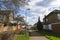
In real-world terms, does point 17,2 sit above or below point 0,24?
above

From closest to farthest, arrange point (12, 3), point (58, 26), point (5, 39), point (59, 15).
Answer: point (5, 39) → point (12, 3) → point (58, 26) → point (59, 15)

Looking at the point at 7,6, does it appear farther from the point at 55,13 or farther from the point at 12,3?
the point at 55,13

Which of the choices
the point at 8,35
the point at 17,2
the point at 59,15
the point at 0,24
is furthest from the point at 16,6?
the point at 59,15

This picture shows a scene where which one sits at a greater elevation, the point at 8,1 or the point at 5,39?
the point at 8,1

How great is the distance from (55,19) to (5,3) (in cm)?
5075

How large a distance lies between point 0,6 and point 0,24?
883cm

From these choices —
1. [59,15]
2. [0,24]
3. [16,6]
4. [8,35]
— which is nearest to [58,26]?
[59,15]

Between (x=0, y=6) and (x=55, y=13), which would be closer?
(x=0, y=6)

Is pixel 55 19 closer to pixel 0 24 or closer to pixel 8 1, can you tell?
pixel 0 24

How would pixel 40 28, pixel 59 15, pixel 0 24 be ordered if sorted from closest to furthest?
1. pixel 0 24
2. pixel 59 15
3. pixel 40 28

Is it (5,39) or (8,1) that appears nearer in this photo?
(5,39)

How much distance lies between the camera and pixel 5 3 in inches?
614

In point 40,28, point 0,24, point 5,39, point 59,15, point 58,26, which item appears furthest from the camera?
point 40,28

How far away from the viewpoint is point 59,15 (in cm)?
6356
